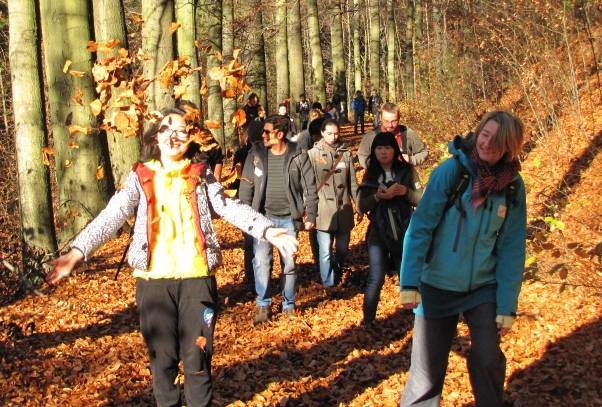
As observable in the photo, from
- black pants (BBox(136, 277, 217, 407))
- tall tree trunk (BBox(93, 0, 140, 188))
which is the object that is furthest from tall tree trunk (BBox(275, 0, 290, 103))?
black pants (BBox(136, 277, 217, 407))

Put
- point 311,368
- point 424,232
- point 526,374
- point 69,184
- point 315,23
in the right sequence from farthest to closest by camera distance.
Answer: point 315,23, point 69,184, point 311,368, point 526,374, point 424,232

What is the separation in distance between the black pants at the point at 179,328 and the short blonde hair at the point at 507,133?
1911mm

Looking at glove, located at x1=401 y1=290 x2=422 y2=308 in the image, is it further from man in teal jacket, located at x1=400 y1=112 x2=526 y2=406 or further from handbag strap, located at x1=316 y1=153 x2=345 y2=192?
handbag strap, located at x1=316 y1=153 x2=345 y2=192

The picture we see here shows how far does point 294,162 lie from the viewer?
8.08 meters

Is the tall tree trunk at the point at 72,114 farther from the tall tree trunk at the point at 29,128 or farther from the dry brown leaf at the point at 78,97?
the tall tree trunk at the point at 29,128

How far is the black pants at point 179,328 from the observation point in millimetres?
4469

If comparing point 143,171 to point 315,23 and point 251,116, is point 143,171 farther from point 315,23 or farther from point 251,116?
point 315,23

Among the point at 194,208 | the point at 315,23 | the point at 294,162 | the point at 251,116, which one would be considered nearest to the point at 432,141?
the point at 251,116

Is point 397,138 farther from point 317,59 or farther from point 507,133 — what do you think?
point 317,59

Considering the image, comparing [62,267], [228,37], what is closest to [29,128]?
[62,267]

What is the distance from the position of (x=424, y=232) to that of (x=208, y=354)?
1.55m

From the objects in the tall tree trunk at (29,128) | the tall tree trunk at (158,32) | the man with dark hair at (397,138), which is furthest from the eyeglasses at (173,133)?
the tall tree trunk at (158,32)

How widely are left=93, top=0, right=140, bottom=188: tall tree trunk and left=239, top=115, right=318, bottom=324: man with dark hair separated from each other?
8.84ft

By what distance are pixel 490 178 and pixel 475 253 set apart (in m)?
0.43
